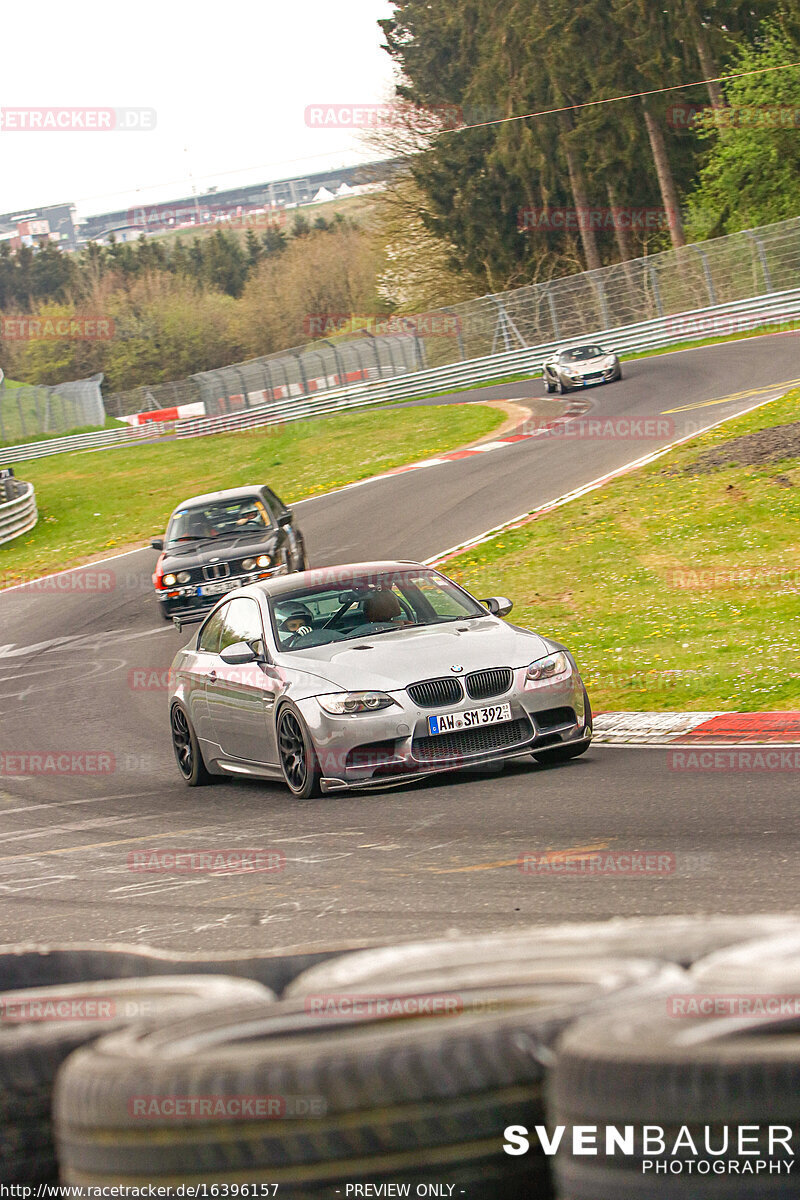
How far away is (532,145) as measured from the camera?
5881 cm

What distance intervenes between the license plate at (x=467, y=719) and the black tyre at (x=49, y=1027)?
560cm

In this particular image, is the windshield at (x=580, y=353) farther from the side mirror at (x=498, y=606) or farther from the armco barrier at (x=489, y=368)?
the side mirror at (x=498, y=606)

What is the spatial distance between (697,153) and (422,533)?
134 ft

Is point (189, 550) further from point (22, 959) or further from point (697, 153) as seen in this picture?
point (697, 153)

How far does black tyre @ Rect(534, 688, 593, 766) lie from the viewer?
31.4 ft

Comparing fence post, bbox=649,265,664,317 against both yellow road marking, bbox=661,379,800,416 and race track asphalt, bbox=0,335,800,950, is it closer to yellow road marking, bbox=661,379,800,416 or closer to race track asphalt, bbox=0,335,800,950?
yellow road marking, bbox=661,379,800,416

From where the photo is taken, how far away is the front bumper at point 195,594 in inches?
761

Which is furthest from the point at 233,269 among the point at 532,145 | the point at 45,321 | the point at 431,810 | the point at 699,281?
the point at 431,810
